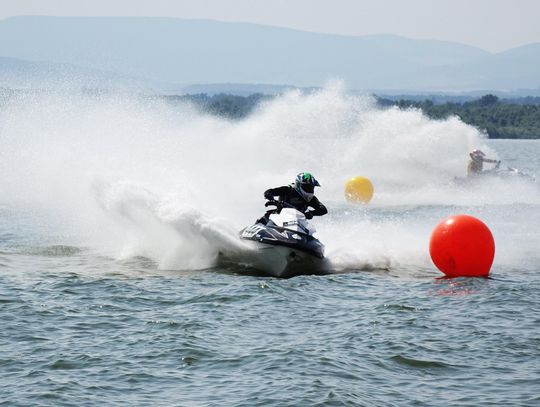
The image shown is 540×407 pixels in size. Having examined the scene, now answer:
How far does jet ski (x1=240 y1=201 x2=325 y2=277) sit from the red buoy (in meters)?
1.96

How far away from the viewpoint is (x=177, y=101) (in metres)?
45.7

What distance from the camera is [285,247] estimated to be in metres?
15.7

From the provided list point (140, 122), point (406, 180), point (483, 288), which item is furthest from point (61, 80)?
point (483, 288)

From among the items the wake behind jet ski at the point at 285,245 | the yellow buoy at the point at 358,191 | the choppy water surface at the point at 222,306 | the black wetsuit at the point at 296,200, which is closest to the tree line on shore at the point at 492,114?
the yellow buoy at the point at 358,191

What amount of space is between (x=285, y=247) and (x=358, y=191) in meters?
16.4

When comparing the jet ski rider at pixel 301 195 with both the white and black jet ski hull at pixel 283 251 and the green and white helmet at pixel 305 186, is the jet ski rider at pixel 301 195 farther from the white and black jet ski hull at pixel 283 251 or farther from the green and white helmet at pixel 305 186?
the white and black jet ski hull at pixel 283 251

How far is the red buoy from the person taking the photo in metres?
15.7

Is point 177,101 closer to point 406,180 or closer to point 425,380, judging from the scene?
point 406,180

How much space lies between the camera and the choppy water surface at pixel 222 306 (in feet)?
32.4

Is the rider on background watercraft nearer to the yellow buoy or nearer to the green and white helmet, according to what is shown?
the yellow buoy

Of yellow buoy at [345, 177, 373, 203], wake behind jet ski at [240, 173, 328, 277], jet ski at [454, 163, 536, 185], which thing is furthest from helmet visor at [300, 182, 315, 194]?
jet ski at [454, 163, 536, 185]

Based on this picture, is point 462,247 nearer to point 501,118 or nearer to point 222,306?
point 222,306

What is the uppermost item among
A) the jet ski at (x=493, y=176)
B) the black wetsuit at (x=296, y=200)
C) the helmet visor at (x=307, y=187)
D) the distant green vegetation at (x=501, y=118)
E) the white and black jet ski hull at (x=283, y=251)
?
the distant green vegetation at (x=501, y=118)

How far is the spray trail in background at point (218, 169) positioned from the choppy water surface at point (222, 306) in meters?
0.09
